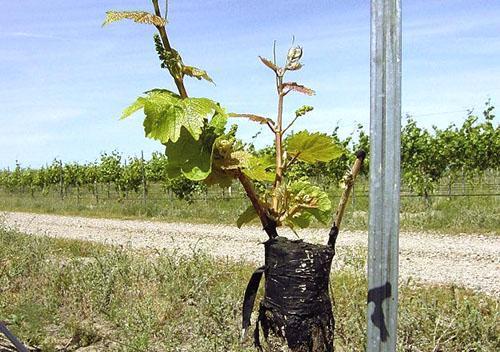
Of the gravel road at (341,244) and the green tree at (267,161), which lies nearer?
the green tree at (267,161)

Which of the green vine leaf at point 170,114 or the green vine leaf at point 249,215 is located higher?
the green vine leaf at point 170,114

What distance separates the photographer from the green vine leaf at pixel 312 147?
44.6 inches

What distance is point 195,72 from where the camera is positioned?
988 millimetres

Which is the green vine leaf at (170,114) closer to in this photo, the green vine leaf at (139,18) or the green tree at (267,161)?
the green tree at (267,161)

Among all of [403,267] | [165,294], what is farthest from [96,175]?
[165,294]

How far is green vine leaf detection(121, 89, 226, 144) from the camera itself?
939mm

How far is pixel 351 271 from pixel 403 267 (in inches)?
84.3

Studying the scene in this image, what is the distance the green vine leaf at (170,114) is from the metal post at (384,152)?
0.26 meters

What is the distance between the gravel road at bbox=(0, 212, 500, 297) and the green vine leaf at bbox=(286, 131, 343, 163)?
9.82 feet

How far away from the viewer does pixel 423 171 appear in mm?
16109

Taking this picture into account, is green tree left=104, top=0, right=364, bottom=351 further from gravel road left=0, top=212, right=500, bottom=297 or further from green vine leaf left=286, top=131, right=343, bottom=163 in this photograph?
gravel road left=0, top=212, right=500, bottom=297

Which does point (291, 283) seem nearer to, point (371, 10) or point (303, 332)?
point (303, 332)

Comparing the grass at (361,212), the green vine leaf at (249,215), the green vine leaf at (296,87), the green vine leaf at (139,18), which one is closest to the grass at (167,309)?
the green vine leaf at (249,215)

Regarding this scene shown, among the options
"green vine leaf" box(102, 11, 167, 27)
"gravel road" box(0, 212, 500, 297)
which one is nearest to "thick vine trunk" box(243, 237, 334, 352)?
"green vine leaf" box(102, 11, 167, 27)
